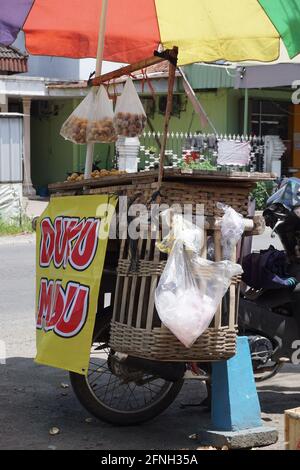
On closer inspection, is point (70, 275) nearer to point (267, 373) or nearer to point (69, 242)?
point (69, 242)

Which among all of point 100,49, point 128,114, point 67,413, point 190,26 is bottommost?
point 67,413

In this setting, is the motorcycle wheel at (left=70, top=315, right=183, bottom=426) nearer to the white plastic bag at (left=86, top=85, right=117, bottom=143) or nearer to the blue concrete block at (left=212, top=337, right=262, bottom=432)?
the blue concrete block at (left=212, top=337, right=262, bottom=432)

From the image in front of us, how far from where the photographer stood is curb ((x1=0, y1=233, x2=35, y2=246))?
14.2m

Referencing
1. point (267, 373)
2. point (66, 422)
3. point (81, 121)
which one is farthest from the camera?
point (81, 121)

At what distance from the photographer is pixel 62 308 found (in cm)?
466

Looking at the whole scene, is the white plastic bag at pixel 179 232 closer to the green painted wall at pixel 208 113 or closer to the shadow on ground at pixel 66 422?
the shadow on ground at pixel 66 422

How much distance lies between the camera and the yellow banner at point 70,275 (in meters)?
4.45

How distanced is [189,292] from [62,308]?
95 cm

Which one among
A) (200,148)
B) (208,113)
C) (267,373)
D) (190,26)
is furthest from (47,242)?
(208,113)

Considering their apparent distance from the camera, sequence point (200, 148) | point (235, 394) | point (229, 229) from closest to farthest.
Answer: point (229, 229)
point (235, 394)
point (200, 148)

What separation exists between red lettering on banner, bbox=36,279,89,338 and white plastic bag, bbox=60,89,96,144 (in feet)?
3.58

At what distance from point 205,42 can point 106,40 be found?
2.77ft

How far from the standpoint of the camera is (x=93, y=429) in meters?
4.79
